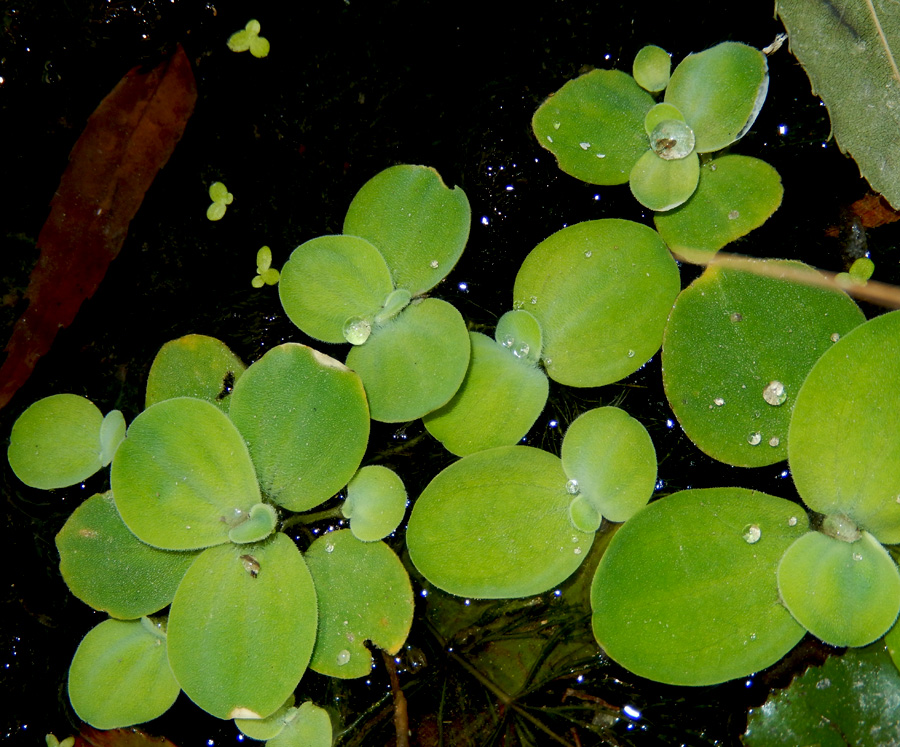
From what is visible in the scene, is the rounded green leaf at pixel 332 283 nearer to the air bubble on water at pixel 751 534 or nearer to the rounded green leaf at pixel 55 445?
the rounded green leaf at pixel 55 445

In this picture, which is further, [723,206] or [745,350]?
[723,206]

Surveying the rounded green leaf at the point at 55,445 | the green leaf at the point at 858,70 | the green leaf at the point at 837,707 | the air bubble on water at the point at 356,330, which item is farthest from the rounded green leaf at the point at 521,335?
the rounded green leaf at the point at 55,445

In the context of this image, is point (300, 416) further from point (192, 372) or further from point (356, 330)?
point (192, 372)

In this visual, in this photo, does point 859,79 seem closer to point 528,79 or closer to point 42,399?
point 528,79

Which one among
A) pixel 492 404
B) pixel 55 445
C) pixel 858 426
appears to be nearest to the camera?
pixel 858 426

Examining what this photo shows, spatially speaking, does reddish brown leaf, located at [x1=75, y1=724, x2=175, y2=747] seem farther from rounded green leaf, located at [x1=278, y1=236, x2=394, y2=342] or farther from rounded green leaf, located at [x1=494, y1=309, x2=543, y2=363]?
rounded green leaf, located at [x1=494, y1=309, x2=543, y2=363]

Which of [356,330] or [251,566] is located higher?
[356,330]

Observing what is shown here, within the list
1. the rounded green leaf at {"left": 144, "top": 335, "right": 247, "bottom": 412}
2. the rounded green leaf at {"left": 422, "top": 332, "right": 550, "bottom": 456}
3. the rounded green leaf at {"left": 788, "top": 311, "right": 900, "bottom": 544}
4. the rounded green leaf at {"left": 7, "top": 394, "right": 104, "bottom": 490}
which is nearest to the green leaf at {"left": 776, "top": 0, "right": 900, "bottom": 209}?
the rounded green leaf at {"left": 788, "top": 311, "right": 900, "bottom": 544}

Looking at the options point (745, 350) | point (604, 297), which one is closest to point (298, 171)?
point (604, 297)
